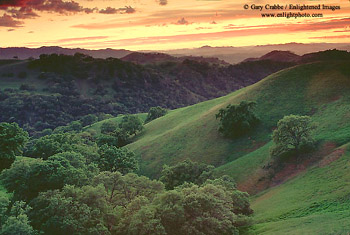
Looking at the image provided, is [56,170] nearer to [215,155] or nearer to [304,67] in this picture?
[215,155]

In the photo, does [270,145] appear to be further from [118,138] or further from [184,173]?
[118,138]

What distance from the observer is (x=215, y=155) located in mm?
93688

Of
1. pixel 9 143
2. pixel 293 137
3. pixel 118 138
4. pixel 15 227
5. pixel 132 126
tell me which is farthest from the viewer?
pixel 132 126

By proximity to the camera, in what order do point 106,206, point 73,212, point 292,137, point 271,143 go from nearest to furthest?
point 73,212
point 106,206
point 292,137
point 271,143

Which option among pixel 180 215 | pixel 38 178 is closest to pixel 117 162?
pixel 38 178

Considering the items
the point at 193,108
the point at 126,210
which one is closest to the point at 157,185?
the point at 126,210

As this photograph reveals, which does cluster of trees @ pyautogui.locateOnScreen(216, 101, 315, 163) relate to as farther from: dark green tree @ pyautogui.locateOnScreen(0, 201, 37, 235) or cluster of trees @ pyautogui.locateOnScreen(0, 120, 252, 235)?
dark green tree @ pyautogui.locateOnScreen(0, 201, 37, 235)

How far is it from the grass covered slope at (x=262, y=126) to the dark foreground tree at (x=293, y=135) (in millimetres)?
3696

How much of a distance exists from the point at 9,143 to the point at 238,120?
55.7m

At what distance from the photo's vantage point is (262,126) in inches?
3844

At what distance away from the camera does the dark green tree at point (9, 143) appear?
79.9 metres

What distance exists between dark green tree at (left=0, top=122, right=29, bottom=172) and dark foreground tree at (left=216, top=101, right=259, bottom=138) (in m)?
49.7

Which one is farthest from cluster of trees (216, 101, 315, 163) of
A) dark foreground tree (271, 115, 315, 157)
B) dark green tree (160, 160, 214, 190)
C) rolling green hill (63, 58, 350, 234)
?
dark green tree (160, 160, 214, 190)

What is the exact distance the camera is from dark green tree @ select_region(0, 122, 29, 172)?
79.9 m
